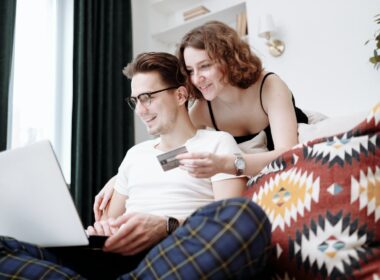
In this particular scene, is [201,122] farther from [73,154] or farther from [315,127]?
[73,154]

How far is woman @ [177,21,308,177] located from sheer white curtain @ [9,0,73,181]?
51.0 inches

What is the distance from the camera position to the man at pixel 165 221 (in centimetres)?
67

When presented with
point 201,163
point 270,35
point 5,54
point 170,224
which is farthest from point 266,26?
point 170,224

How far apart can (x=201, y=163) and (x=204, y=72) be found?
1.79 ft

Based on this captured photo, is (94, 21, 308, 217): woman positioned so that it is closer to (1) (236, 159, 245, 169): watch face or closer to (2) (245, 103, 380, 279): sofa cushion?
(1) (236, 159, 245, 169): watch face

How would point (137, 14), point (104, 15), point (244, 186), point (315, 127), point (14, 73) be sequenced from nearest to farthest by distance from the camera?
1. point (244, 186)
2. point (315, 127)
3. point (14, 73)
4. point (104, 15)
5. point (137, 14)

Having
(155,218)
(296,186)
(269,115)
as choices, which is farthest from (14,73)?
(296,186)

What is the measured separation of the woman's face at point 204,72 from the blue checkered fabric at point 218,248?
0.80 m

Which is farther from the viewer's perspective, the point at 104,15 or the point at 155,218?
the point at 104,15

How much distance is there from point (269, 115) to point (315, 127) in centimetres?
17

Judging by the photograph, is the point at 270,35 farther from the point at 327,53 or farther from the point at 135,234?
the point at 135,234

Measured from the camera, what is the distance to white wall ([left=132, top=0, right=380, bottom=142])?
2266 mm

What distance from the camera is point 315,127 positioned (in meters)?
1.34

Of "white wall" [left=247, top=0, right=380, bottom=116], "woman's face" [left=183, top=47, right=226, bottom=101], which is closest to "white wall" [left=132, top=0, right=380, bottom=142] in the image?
"white wall" [left=247, top=0, right=380, bottom=116]
